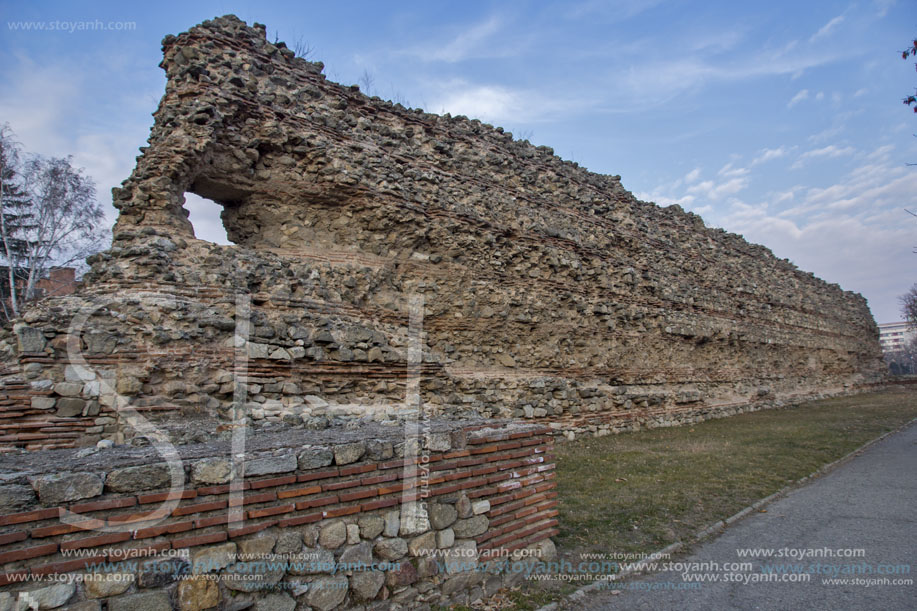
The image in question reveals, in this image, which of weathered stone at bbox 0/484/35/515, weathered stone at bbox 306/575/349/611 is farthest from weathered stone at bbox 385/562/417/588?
weathered stone at bbox 0/484/35/515

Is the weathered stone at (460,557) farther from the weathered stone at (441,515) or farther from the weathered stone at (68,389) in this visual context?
the weathered stone at (68,389)

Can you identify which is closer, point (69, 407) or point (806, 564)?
point (806, 564)

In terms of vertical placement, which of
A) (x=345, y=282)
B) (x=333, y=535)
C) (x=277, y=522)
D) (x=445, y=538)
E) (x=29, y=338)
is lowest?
(x=445, y=538)

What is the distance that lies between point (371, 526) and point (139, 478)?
51.9 inches

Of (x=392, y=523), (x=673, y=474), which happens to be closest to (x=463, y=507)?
(x=392, y=523)

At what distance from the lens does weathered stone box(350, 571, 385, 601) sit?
2.92 m

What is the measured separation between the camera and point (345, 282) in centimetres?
804

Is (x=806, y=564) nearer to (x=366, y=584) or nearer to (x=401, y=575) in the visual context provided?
(x=401, y=575)

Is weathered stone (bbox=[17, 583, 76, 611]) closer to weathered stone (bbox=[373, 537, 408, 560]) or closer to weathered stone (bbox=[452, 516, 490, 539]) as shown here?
weathered stone (bbox=[373, 537, 408, 560])

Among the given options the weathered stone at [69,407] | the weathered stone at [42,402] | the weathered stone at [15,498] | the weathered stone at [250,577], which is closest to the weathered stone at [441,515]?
the weathered stone at [250,577]

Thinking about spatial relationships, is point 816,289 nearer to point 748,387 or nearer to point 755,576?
point 748,387

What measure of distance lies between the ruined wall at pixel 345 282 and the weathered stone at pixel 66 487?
11.6 ft

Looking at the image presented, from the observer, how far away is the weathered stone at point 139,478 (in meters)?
2.37

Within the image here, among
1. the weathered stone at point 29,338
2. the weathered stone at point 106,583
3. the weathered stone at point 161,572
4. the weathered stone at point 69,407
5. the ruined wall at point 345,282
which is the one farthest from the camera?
the ruined wall at point 345,282
